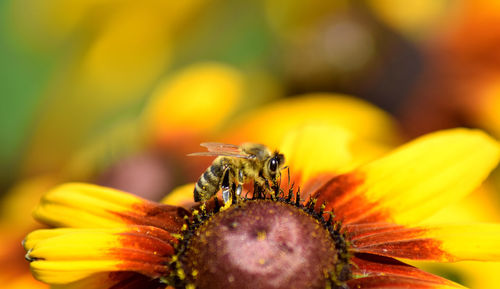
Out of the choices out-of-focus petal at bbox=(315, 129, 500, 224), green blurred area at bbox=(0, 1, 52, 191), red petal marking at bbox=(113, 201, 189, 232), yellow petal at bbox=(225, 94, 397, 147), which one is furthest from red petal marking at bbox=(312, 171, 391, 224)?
green blurred area at bbox=(0, 1, 52, 191)

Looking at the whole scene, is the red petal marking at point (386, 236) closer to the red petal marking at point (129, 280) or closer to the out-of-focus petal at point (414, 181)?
the out-of-focus petal at point (414, 181)

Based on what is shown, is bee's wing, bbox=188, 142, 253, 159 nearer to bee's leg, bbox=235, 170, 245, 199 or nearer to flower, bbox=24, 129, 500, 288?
bee's leg, bbox=235, 170, 245, 199

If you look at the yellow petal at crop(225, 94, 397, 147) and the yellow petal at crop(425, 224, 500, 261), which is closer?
the yellow petal at crop(425, 224, 500, 261)

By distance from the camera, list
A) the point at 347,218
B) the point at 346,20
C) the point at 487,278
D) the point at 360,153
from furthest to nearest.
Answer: the point at 346,20 → the point at 360,153 → the point at 487,278 → the point at 347,218

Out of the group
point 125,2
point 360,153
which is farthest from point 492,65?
point 125,2

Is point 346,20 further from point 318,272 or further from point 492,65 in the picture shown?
point 318,272

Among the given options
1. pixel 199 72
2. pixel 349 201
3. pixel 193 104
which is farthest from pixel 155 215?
pixel 199 72

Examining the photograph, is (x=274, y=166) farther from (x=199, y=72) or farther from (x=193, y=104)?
(x=199, y=72)
